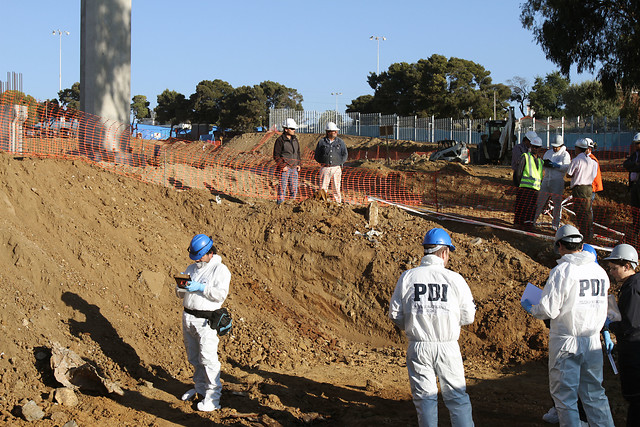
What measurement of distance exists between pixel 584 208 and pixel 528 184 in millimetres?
1070

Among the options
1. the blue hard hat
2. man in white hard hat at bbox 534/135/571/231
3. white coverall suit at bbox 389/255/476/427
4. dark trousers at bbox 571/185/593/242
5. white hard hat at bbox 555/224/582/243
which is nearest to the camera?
white coverall suit at bbox 389/255/476/427

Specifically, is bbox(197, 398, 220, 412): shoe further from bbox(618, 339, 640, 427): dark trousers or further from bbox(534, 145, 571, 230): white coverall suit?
bbox(534, 145, 571, 230): white coverall suit

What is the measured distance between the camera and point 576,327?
521 centimetres

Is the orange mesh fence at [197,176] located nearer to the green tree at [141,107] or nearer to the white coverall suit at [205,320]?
the white coverall suit at [205,320]

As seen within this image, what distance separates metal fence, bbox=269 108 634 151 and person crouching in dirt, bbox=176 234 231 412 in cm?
2371

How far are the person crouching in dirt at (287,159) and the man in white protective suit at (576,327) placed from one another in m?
6.94

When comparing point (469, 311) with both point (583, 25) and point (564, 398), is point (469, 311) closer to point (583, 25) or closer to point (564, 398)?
point (564, 398)

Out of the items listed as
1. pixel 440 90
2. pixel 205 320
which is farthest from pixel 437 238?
pixel 440 90

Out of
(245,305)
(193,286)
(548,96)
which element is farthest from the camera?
(548,96)

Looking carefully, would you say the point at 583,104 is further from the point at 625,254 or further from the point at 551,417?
the point at 625,254

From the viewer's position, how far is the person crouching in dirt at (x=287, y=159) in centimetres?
1159

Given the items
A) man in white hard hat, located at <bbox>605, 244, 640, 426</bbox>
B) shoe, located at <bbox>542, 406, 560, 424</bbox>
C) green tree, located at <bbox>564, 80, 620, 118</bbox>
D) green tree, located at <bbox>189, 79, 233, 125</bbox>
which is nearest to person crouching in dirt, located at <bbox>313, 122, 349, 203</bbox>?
shoe, located at <bbox>542, 406, 560, 424</bbox>

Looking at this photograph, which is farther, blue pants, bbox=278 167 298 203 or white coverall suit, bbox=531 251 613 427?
blue pants, bbox=278 167 298 203

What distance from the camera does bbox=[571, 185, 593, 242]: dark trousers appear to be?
11.1 meters
